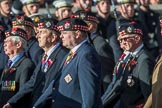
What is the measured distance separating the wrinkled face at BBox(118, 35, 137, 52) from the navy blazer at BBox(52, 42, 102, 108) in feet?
4.55

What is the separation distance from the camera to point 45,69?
9.66 meters

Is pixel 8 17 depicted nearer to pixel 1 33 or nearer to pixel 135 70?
pixel 1 33

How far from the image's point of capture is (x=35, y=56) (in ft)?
37.5

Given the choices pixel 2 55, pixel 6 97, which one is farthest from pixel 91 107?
pixel 2 55

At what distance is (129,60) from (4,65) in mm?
2342

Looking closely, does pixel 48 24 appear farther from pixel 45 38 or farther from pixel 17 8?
pixel 17 8

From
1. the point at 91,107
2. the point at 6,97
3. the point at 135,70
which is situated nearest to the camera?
the point at 91,107

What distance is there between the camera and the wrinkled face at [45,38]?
9734 mm

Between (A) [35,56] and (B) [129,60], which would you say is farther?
(A) [35,56]

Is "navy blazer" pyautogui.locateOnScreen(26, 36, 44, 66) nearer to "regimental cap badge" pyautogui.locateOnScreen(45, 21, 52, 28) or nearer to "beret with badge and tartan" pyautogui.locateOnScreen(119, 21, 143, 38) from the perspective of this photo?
"regimental cap badge" pyautogui.locateOnScreen(45, 21, 52, 28)

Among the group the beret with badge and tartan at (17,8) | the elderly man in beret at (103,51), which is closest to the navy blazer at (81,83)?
the elderly man in beret at (103,51)

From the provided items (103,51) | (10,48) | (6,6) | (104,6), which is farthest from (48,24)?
(6,6)

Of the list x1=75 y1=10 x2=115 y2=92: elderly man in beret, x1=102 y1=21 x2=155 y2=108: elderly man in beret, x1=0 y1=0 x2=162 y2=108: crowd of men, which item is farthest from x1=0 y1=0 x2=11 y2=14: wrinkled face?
x1=102 y1=21 x2=155 y2=108: elderly man in beret

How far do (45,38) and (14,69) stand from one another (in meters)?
0.79
